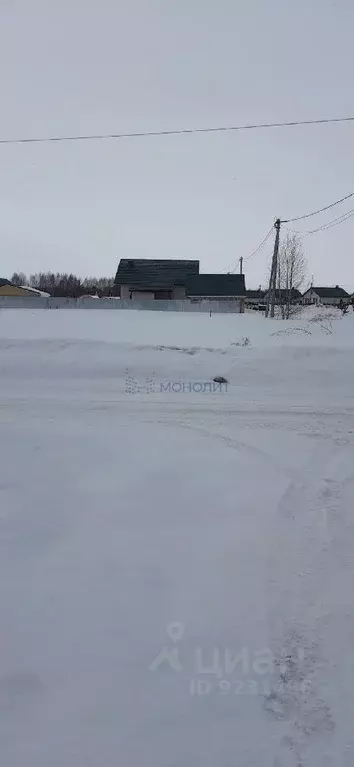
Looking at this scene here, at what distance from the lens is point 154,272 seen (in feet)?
135

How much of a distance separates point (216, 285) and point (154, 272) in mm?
5531

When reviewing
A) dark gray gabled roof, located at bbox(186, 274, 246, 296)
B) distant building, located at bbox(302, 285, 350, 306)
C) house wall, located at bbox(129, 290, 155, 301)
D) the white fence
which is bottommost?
the white fence

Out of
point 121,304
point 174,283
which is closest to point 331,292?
point 174,283

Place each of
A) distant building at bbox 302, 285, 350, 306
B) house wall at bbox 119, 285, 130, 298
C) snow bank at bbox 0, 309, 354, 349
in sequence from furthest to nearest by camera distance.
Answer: distant building at bbox 302, 285, 350, 306, house wall at bbox 119, 285, 130, 298, snow bank at bbox 0, 309, 354, 349

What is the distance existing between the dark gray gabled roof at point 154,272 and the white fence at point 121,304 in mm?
8158

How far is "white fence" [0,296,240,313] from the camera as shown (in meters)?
30.2

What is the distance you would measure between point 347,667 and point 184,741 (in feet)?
3.01

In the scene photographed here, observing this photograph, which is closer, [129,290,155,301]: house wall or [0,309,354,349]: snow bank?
[0,309,354,349]: snow bank

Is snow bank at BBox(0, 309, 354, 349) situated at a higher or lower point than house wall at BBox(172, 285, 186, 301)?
lower

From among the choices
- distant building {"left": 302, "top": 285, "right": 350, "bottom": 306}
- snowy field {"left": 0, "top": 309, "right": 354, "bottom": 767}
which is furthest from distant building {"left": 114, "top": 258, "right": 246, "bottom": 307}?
distant building {"left": 302, "top": 285, "right": 350, "bottom": 306}

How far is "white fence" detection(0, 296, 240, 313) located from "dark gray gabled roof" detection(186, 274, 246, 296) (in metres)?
6.43

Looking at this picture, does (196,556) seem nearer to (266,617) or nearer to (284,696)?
(266,617)

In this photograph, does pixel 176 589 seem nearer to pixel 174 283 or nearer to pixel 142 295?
pixel 174 283

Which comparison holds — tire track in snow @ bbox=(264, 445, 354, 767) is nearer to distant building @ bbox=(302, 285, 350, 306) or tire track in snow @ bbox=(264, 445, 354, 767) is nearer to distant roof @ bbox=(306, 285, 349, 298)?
distant building @ bbox=(302, 285, 350, 306)
